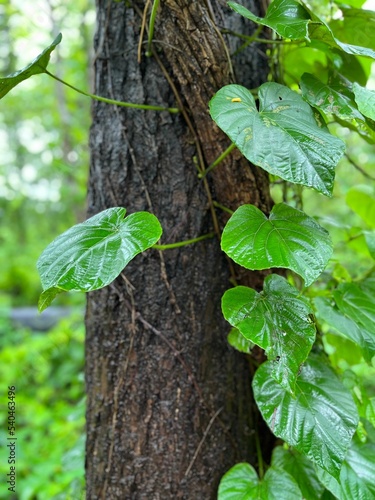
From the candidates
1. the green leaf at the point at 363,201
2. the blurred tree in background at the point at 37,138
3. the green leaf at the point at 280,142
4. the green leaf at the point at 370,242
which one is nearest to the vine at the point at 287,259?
the green leaf at the point at 280,142

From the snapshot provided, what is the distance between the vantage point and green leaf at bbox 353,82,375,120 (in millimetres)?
628

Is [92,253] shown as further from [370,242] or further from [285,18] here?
[370,242]

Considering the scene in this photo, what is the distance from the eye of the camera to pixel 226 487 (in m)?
0.78

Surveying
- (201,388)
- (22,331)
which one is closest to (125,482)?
(201,388)

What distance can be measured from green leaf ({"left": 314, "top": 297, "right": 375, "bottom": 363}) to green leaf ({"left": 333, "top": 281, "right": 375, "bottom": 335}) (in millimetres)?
12

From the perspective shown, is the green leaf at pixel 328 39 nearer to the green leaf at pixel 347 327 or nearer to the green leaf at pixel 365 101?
the green leaf at pixel 365 101

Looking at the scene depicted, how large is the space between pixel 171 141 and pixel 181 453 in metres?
0.62

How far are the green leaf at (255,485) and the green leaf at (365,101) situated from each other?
63 cm

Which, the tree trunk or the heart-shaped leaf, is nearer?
the heart-shaped leaf

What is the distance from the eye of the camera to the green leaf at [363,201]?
1.07 m

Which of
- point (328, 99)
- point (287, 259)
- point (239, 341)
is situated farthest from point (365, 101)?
point (239, 341)

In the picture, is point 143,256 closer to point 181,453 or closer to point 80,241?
point 80,241

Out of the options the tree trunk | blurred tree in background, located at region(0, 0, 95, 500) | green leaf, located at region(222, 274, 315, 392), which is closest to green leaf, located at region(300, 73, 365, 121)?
the tree trunk

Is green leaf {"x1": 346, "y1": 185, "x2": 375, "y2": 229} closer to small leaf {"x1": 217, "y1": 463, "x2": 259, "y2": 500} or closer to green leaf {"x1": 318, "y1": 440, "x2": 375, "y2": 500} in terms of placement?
green leaf {"x1": 318, "y1": 440, "x2": 375, "y2": 500}
